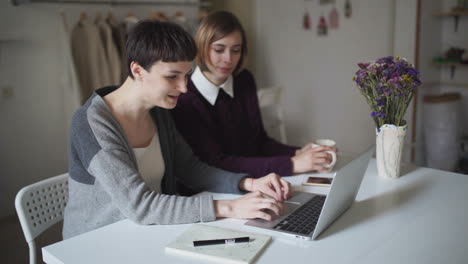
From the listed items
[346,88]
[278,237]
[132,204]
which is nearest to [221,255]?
[278,237]

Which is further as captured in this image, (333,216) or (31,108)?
(31,108)

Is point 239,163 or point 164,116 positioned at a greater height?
point 164,116

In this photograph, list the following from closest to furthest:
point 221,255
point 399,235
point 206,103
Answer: point 221,255 < point 399,235 < point 206,103

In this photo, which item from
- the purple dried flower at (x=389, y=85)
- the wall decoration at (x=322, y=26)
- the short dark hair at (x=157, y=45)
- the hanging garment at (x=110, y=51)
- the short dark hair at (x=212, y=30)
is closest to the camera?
the short dark hair at (x=157, y=45)

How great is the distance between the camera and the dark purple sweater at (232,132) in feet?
5.20

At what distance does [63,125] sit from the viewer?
10.3ft

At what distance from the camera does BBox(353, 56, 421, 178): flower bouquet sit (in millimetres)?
1367

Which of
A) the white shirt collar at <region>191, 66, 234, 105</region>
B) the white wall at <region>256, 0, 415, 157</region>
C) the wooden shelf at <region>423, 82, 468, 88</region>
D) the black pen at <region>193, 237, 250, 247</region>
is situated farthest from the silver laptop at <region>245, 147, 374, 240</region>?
the wooden shelf at <region>423, 82, 468, 88</region>

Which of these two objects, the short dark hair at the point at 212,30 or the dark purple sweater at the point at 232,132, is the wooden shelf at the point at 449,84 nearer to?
the dark purple sweater at the point at 232,132

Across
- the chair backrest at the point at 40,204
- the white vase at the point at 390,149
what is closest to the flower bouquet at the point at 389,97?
the white vase at the point at 390,149

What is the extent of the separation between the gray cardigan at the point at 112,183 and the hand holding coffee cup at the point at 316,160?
9.5 inches

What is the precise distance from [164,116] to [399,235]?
2.77 feet

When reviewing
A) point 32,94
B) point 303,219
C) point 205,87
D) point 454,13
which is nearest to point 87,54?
point 32,94

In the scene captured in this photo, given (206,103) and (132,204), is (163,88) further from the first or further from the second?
(206,103)
